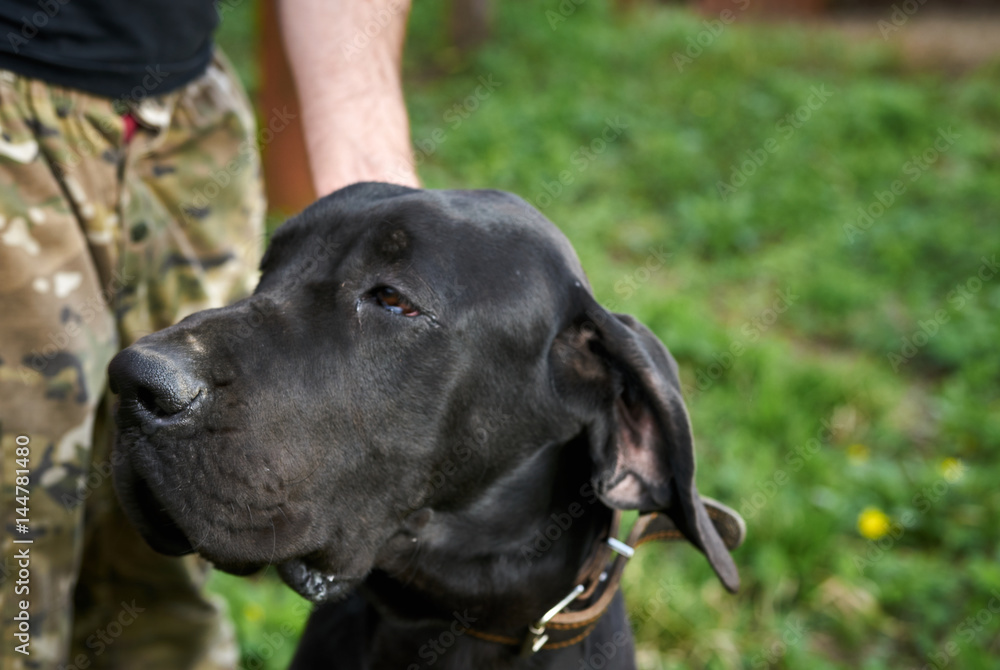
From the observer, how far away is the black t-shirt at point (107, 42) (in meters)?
2.01

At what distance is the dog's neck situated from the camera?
216cm

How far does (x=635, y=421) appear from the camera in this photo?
7.09 ft

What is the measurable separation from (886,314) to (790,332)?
2.05 feet

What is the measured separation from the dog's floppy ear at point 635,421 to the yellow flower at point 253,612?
5.33 ft

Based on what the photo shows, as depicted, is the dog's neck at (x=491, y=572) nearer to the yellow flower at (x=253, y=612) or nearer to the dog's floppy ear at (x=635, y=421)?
the dog's floppy ear at (x=635, y=421)

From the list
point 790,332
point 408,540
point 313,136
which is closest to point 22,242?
point 313,136

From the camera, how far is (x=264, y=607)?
3.25 m
